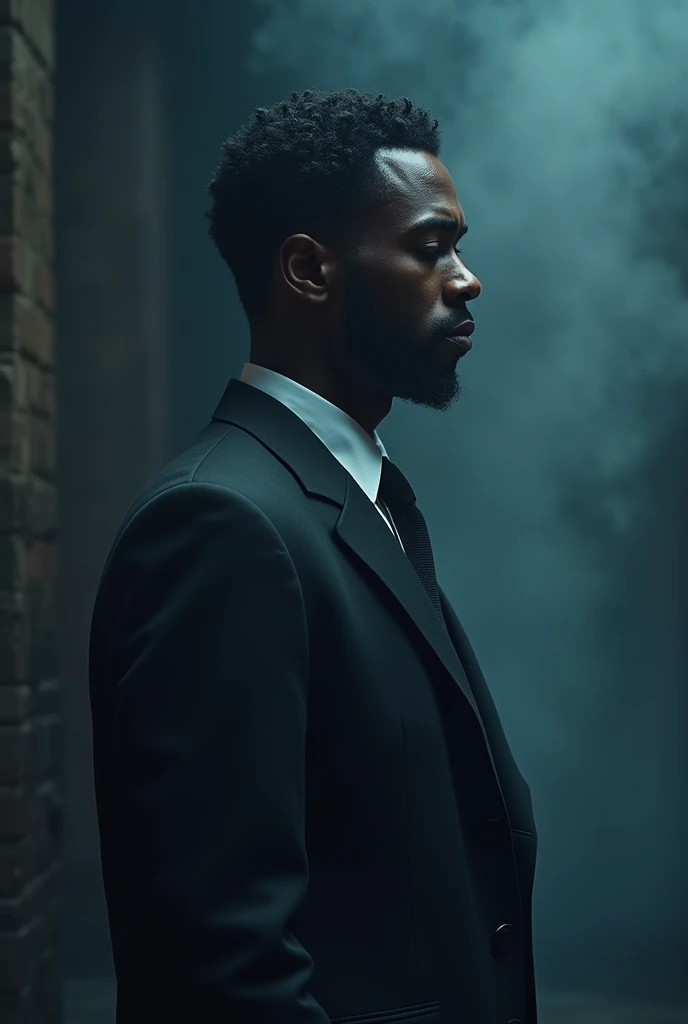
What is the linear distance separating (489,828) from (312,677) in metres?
0.24

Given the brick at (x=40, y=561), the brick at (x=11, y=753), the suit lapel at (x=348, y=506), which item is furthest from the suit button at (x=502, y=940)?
the brick at (x=40, y=561)

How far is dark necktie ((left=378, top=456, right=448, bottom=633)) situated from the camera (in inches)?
49.7

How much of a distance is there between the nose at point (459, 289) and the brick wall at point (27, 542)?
2.58 ft

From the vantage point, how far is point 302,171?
125 cm

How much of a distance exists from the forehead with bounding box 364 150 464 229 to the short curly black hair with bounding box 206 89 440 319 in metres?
0.01

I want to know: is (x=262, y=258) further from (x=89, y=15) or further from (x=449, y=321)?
(x=89, y=15)

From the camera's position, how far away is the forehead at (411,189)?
1229mm

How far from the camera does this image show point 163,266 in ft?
7.56

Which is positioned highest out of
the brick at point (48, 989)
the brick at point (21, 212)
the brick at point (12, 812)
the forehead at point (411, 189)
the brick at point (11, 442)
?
the brick at point (21, 212)

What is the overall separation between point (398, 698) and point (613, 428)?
1440 millimetres

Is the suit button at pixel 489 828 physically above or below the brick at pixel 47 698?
below

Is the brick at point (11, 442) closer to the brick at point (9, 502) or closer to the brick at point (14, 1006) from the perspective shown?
the brick at point (9, 502)

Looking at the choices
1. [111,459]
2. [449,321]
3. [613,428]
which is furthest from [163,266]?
[449,321]

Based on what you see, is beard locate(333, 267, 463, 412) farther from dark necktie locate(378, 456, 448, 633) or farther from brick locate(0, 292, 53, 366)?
brick locate(0, 292, 53, 366)
